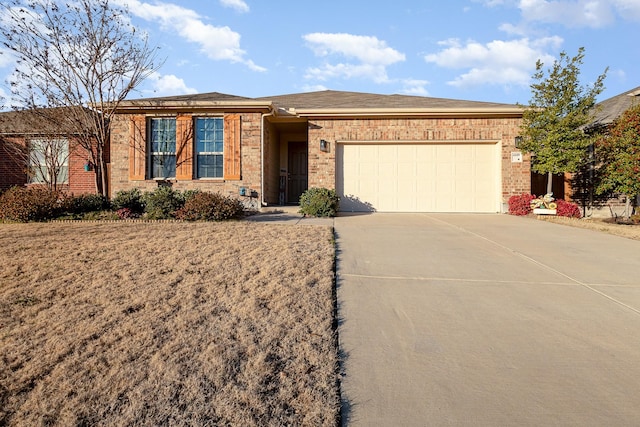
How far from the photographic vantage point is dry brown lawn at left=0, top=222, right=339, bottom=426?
2.26 meters

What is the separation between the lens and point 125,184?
1217 centimetres

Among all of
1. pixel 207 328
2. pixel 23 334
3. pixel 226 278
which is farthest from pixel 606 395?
pixel 23 334

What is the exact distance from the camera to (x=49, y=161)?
13.3 metres

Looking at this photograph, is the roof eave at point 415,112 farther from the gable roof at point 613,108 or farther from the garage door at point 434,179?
the gable roof at point 613,108

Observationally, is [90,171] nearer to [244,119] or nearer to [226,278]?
[244,119]

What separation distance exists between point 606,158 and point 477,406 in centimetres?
1201

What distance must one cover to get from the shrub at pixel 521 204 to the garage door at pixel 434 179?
1.97 feet

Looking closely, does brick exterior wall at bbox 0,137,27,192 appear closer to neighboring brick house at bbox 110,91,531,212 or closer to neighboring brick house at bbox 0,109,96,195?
neighboring brick house at bbox 0,109,96,195

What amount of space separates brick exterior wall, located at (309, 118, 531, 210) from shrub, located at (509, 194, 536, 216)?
39cm

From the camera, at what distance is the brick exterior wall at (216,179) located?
11.9 metres

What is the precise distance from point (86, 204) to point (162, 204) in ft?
7.13

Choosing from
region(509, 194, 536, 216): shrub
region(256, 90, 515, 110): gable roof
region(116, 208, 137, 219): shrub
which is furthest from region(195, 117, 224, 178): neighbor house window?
region(509, 194, 536, 216): shrub

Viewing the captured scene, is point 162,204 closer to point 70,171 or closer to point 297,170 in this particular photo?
point 70,171

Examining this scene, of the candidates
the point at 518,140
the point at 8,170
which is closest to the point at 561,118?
the point at 518,140
